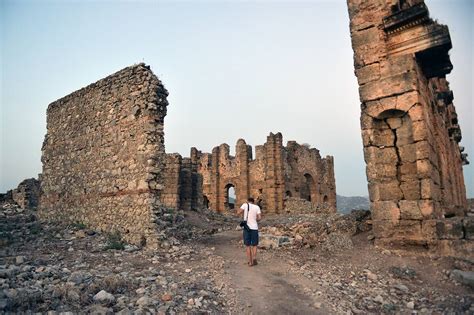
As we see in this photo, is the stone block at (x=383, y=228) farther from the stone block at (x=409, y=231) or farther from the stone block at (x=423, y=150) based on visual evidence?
the stone block at (x=423, y=150)

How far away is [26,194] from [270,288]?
2135 cm

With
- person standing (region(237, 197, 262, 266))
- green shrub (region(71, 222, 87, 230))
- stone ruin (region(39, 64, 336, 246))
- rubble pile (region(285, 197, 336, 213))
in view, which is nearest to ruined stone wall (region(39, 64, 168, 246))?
stone ruin (region(39, 64, 336, 246))

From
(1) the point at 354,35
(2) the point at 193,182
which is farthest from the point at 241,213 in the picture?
(2) the point at 193,182

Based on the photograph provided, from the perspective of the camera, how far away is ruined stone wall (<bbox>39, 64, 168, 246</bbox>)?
28.4 ft

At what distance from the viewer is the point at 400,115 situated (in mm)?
6785

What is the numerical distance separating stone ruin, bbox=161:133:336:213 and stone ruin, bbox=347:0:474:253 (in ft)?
51.0

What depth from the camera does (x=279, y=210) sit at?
23.2 metres

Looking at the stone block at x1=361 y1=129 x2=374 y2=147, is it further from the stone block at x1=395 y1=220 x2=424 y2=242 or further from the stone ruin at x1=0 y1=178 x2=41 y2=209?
the stone ruin at x1=0 y1=178 x2=41 y2=209

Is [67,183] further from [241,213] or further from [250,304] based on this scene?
[250,304]

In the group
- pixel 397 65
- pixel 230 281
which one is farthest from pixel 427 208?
pixel 230 281

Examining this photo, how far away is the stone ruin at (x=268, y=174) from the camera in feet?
79.7

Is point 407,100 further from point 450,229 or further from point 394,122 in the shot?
point 450,229

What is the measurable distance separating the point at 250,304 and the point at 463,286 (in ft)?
11.1

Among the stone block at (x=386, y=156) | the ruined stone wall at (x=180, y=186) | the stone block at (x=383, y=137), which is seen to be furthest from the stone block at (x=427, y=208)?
the ruined stone wall at (x=180, y=186)
